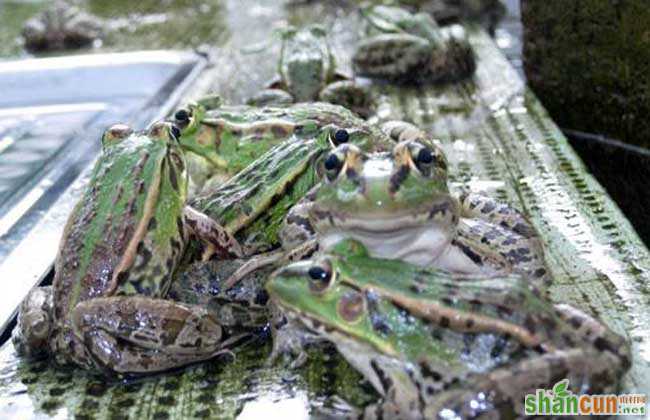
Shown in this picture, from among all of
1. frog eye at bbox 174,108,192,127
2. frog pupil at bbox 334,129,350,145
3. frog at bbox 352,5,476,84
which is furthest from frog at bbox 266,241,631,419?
frog at bbox 352,5,476,84

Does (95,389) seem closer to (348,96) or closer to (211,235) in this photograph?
(211,235)

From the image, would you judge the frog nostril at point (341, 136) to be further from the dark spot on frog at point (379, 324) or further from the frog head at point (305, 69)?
the frog head at point (305, 69)

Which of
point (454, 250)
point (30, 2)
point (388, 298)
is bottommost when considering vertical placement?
point (30, 2)

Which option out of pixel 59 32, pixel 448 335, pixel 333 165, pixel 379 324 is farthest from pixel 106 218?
pixel 59 32

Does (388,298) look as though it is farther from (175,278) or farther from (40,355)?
(40,355)

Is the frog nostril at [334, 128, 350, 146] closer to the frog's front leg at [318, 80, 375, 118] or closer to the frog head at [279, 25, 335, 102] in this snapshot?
the frog's front leg at [318, 80, 375, 118]

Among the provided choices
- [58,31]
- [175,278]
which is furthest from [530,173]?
[58,31]

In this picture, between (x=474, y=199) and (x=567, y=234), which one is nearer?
(x=474, y=199)
